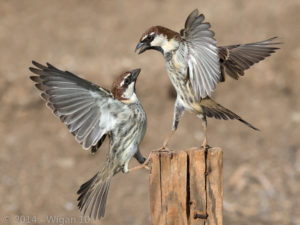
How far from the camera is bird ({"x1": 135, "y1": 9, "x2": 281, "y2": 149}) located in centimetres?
487

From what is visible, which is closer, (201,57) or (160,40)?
(201,57)

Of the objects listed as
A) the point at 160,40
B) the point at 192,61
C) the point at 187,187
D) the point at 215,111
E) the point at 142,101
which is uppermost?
the point at 142,101

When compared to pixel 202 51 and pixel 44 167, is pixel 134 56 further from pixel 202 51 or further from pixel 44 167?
pixel 202 51

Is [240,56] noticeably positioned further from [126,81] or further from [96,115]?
[96,115]

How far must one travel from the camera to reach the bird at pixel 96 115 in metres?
4.84

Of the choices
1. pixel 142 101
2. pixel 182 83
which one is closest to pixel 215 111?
pixel 182 83

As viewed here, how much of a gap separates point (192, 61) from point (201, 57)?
0.39 feet

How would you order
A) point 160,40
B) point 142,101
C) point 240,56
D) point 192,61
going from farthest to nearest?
point 142,101 < point 240,56 < point 160,40 < point 192,61

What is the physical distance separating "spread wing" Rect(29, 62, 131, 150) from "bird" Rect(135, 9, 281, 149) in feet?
1.74

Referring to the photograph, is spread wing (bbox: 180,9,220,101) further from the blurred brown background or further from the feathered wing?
the blurred brown background

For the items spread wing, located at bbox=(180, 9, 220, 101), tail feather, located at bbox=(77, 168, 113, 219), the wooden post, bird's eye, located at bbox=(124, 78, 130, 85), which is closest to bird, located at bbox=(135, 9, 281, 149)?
spread wing, located at bbox=(180, 9, 220, 101)

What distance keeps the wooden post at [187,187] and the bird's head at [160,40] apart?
3.30ft

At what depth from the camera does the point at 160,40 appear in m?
5.20

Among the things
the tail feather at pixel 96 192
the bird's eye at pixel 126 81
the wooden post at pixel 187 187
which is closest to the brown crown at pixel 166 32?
the bird's eye at pixel 126 81
